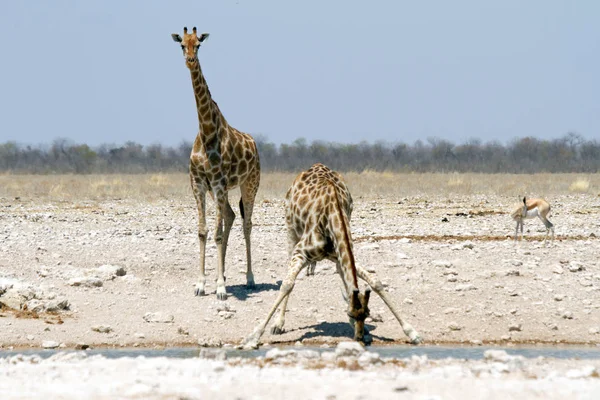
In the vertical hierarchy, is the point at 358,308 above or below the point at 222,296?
Result: above

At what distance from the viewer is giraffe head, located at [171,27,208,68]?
1271 cm

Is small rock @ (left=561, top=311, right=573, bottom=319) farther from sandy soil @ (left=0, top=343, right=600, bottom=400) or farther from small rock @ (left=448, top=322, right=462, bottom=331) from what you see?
sandy soil @ (left=0, top=343, right=600, bottom=400)

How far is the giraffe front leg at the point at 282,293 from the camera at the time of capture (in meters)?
10.1

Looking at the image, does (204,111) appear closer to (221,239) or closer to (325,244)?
(221,239)

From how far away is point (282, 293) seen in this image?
10297 mm

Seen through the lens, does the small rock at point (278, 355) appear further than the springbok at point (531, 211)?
No

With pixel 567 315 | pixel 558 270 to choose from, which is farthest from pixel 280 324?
pixel 558 270

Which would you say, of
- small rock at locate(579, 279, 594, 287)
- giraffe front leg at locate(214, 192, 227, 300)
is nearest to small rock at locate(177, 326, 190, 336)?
giraffe front leg at locate(214, 192, 227, 300)

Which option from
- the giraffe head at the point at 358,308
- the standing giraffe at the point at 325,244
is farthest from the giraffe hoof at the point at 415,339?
the giraffe head at the point at 358,308

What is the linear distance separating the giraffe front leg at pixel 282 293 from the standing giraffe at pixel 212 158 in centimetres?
246

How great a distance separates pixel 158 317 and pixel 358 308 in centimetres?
286

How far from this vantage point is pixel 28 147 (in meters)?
75.6

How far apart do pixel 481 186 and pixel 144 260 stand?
21.9m

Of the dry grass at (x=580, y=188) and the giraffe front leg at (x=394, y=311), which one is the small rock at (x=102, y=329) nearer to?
the giraffe front leg at (x=394, y=311)
